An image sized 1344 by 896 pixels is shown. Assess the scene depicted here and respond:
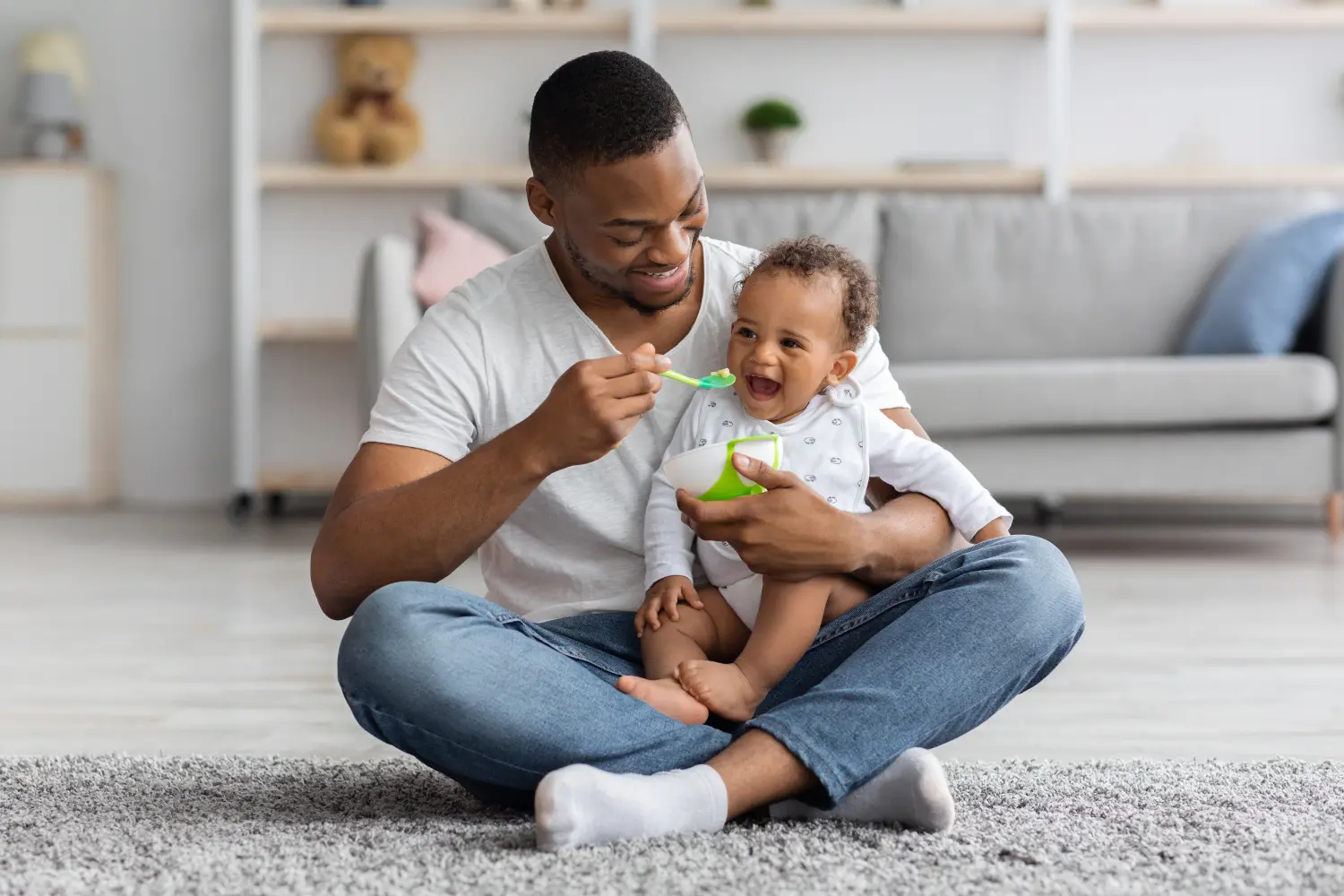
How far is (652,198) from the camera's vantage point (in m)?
1.42

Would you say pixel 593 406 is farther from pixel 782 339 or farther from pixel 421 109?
pixel 421 109

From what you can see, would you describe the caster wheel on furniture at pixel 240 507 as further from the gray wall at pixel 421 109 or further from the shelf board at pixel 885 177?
the shelf board at pixel 885 177

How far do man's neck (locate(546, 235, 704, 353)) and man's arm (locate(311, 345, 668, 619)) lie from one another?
21cm

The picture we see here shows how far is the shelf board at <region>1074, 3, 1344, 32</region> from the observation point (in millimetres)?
4621

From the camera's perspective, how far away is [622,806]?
4.03 feet

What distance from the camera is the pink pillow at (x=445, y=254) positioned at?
12.2 feet

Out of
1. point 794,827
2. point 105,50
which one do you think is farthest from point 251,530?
point 794,827

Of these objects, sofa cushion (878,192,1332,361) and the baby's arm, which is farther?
sofa cushion (878,192,1332,361)

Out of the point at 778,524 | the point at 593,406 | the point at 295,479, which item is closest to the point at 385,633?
the point at 593,406

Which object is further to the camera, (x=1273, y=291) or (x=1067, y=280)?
(x=1067, y=280)

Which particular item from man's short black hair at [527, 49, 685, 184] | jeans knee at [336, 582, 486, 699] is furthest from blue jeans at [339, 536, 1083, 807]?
man's short black hair at [527, 49, 685, 184]

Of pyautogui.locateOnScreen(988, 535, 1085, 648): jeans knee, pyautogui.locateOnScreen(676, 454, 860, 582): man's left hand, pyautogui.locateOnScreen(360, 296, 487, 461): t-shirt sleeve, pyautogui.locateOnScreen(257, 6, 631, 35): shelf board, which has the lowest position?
pyautogui.locateOnScreen(988, 535, 1085, 648): jeans knee

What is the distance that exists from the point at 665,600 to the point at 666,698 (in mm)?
123

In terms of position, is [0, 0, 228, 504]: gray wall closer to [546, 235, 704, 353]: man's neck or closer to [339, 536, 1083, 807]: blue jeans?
[546, 235, 704, 353]: man's neck
